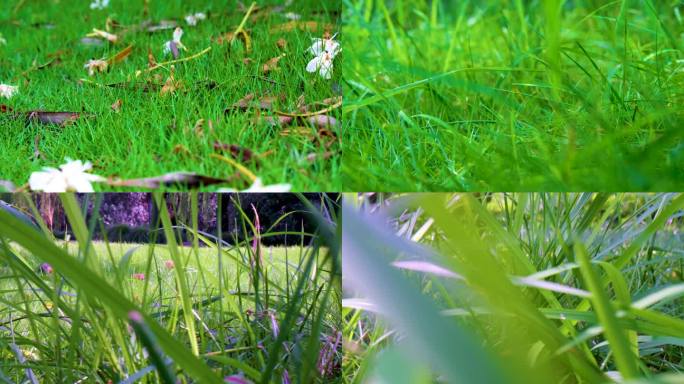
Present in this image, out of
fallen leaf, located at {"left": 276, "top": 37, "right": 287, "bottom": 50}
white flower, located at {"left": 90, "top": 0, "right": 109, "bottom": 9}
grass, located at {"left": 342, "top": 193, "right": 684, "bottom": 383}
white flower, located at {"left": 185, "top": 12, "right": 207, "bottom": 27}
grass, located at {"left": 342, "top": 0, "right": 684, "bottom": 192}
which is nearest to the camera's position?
grass, located at {"left": 342, "top": 193, "right": 684, "bottom": 383}

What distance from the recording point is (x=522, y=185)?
74 centimetres

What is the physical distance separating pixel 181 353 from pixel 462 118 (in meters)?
0.60

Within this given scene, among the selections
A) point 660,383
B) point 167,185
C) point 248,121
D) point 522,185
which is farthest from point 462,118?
point 660,383

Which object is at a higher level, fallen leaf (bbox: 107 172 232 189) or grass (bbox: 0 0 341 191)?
grass (bbox: 0 0 341 191)

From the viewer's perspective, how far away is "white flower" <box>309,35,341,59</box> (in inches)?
36.6

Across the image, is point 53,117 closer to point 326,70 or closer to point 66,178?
point 66,178

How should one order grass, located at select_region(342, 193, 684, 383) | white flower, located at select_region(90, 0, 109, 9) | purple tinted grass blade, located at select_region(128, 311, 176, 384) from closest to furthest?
grass, located at select_region(342, 193, 684, 383) < purple tinted grass blade, located at select_region(128, 311, 176, 384) < white flower, located at select_region(90, 0, 109, 9)

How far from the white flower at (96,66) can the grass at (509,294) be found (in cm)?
49

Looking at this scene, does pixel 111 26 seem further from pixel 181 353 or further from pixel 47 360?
pixel 181 353

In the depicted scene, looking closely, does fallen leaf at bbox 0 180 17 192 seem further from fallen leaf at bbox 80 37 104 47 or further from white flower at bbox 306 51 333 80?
white flower at bbox 306 51 333 80

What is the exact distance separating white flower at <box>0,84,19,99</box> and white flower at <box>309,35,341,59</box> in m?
0.48

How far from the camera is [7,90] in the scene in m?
1.04

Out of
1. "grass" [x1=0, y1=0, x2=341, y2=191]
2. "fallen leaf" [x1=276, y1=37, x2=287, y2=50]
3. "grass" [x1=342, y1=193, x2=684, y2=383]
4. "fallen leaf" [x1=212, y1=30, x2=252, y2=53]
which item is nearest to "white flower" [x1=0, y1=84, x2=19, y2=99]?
"grass" [x1=0, y1=0, x2=341, y2=191]

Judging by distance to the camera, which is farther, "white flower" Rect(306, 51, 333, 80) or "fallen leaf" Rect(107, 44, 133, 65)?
"fallen leaf" Rect(107, 44, 133, 65)
